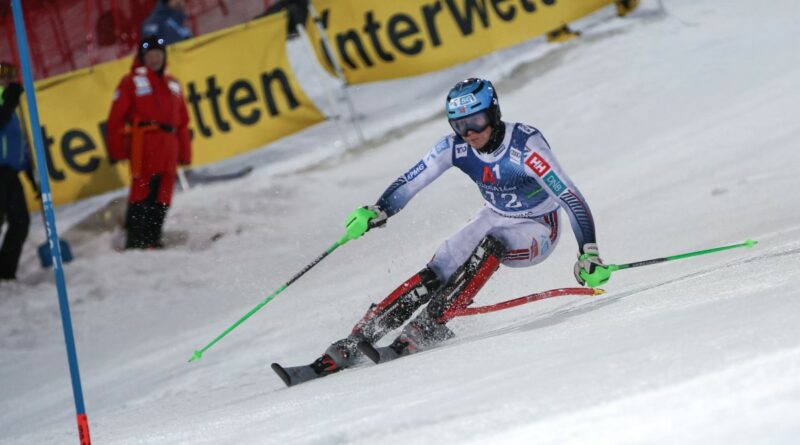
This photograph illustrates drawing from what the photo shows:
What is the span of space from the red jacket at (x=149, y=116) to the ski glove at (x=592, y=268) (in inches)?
207

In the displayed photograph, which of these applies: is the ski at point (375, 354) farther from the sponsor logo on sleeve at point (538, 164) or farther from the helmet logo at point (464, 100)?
the helmet logo at point (464, 100)

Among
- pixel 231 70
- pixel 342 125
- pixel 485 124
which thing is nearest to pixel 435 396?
pixel 485 124

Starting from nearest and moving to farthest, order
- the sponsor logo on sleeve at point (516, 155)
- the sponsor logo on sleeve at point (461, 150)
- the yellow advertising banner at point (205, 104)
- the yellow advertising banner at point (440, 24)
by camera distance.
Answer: the sponsor logo on sleeve at point (516, 155) → the sponsor logo on sleeve at point (461, 150) → the yellow advertising banner at point (205, 104) → the yellow advertising banner at point (440, 24)

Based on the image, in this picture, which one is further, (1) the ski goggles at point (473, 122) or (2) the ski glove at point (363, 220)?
(2) the ski glove at point (363, 220)

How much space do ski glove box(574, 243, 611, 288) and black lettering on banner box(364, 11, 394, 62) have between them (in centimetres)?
594

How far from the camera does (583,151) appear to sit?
32.9ft

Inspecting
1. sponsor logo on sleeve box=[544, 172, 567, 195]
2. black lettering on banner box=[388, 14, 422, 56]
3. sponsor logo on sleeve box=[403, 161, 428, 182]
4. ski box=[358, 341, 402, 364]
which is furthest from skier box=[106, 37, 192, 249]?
sponsor logo on sleeve box=[544, 172, 567, 195]

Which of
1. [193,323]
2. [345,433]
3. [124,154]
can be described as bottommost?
[193,323]

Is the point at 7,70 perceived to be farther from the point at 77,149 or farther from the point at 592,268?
the point at 592,268

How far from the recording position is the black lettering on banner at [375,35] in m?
11.0

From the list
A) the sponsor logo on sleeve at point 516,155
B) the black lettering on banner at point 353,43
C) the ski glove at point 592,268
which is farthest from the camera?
the black lettering on banner at point 353,43

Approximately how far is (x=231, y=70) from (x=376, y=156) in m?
1.68

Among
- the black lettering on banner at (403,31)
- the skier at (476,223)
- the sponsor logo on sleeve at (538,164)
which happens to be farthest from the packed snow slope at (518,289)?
the black lettering on banner at (403,31)

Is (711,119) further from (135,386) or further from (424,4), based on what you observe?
(135,386)
